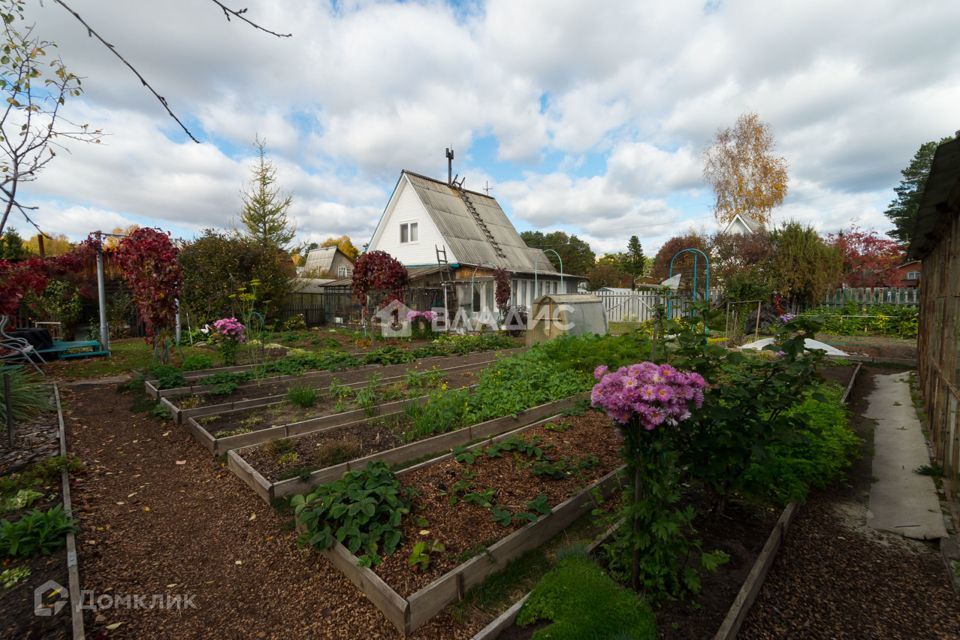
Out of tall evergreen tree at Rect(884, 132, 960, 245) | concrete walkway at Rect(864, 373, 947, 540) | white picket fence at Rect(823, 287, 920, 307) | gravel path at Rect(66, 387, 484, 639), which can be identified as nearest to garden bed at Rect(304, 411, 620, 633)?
gravel path at Rect(66, 387, 484, 639)

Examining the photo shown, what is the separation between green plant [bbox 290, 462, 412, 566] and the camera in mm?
2727

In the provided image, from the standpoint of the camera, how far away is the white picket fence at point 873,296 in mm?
16344

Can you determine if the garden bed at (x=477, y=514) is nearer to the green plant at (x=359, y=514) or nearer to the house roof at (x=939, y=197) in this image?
the green plant at (x=359, y=514)

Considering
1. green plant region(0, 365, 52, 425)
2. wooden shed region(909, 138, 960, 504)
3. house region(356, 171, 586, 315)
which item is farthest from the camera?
house region(356, 171, 586, 315)

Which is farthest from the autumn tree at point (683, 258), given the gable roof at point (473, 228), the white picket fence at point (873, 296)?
the gable roof at point (473, 228)

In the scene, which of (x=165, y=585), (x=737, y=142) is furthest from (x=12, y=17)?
(x=737, y=142)

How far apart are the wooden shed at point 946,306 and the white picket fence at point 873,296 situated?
50.0ft

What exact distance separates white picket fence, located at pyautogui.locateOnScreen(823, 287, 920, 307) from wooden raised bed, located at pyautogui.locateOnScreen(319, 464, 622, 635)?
20.3 metres

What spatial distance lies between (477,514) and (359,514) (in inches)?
33.6

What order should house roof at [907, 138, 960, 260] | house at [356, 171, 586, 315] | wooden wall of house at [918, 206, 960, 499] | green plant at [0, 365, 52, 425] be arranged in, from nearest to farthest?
house roof at [907, 138, 960, 260]
wooden wall of house at [918, 206, 960, 499]
green plant at [0, 365, 52, 425]
house at [356, 171, 586, 315]

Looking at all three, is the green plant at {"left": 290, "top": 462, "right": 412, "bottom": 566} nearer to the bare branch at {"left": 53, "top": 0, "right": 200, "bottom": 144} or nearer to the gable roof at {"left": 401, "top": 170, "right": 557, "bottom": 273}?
the bare branch at {"left": 53, "top": 0, "right": 200, "bottom": 144}

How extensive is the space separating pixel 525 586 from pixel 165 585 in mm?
2311

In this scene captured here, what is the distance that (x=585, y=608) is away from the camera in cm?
207

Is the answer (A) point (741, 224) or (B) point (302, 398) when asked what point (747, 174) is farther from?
(B) point (302, 398)
